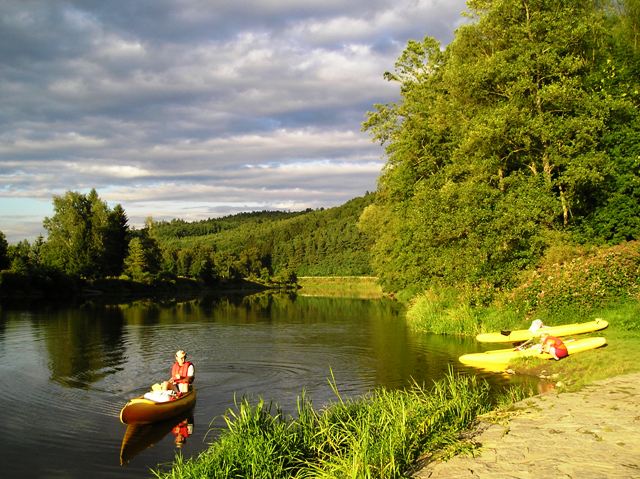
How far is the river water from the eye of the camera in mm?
11484

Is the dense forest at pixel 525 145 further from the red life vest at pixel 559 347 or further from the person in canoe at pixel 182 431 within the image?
the person in canoe at pixel 182 431

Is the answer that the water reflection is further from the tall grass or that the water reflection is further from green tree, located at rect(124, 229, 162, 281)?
green tree, located at rect(124, 229, 162, 281)

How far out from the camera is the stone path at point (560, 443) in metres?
6.96

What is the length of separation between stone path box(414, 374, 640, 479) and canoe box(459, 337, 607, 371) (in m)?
5.91

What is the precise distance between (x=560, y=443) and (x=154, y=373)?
15663mm

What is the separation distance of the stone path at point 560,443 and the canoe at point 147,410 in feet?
25.4

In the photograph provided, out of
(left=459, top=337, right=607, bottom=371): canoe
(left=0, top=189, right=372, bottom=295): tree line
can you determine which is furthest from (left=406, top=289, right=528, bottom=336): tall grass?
→ (left=0, top=189, right=372, bottom=295): tree line

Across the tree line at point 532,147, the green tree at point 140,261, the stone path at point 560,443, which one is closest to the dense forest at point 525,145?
the tree line at point 532,147

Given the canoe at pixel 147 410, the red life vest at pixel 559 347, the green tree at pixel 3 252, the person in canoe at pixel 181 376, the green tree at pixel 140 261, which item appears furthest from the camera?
the green tree at pixel 140 261

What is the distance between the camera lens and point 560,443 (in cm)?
805

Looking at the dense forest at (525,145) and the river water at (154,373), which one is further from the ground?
the dense forest at (525,145)

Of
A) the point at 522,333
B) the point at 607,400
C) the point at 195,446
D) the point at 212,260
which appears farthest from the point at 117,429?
the point at 212,260

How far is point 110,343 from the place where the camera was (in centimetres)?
2812

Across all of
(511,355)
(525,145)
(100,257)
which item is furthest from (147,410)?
(100,257)
